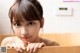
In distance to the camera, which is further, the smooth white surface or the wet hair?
the smooth white surface

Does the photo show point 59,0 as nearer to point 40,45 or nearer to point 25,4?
point 25,4

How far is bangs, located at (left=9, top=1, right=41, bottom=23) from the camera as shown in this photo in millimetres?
975

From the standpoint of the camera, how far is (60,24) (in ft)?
5.50

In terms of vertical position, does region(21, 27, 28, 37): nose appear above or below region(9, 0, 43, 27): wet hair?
below

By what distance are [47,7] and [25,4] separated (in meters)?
0.66

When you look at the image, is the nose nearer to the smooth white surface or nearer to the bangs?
the bangs

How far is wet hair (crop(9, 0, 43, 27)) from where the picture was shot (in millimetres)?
976

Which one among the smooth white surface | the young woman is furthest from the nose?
the smooth white surface

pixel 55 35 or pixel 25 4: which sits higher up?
pixel 25 4

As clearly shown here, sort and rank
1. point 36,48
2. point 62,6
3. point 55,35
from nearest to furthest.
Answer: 1. point 36,48
2. point 55,35
3. point 62,6

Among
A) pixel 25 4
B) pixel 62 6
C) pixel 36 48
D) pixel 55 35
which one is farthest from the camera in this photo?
pixel 62 6

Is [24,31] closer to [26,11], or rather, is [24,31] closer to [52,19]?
[26,11]

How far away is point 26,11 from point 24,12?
12 mm

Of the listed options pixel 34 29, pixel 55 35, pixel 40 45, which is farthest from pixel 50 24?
pixel 40 45
